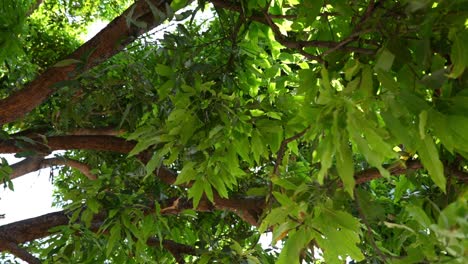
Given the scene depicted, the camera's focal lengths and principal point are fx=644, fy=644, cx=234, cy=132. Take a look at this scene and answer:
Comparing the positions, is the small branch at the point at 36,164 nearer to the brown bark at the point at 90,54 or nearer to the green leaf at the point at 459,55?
the brown bark at the point at 90,54

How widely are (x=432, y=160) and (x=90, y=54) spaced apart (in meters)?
1.43

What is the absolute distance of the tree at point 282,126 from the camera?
100cm

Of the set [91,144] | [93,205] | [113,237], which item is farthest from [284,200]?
[91,144]

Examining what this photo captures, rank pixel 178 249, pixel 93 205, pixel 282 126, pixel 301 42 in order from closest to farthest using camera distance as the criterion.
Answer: pixel 301 42 → pixel 282 126 → pixel 93 205 → pixel 178 249

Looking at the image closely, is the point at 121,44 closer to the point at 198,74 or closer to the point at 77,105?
the point at 198,74

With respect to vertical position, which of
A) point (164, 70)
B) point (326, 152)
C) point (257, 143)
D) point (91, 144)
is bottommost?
point (326, 152)

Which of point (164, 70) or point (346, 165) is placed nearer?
point (346, 165)

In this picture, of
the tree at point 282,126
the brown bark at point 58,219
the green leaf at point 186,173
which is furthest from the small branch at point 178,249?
the green leaf at point 186,173

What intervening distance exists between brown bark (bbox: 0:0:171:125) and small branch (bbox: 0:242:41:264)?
0.79 m

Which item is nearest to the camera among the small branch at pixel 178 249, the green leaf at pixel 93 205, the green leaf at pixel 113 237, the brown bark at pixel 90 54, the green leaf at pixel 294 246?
the green leaf at pixel 294 246

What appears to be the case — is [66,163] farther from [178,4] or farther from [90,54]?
[178,4]

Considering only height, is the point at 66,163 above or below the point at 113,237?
above

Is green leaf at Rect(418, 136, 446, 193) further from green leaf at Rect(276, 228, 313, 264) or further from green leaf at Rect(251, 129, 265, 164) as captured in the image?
green leaf at Rect(251, 129, 265, 164)

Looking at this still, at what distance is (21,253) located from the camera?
9.71 feet
